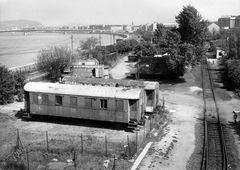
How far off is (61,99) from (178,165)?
9127 millimetres

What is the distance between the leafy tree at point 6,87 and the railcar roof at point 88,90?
18.6 ft

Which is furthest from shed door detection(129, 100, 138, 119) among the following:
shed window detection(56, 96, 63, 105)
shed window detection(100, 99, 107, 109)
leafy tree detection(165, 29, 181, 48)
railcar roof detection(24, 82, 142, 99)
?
leafy tree detection(165, 29, 181, 48)

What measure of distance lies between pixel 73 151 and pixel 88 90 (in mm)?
5221

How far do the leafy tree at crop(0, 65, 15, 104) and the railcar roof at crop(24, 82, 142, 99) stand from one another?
5.66 m

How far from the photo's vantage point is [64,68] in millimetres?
37000

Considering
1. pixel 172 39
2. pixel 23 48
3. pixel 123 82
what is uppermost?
pixel 23 48

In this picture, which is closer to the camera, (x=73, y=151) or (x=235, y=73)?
(x=73, y=151)

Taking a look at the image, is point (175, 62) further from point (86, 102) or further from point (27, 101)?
point (27, 101)

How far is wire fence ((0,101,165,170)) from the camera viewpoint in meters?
13.1

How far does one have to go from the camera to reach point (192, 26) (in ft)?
117

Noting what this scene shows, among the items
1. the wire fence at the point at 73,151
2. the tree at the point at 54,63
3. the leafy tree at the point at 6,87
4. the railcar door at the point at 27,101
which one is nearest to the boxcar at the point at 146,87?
the wire fence at the point at 73,151

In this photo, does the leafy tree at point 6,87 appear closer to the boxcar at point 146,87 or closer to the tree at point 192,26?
the boxcar at point 146,87

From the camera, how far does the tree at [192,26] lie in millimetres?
35625

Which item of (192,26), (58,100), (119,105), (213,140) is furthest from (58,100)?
(192,26)
